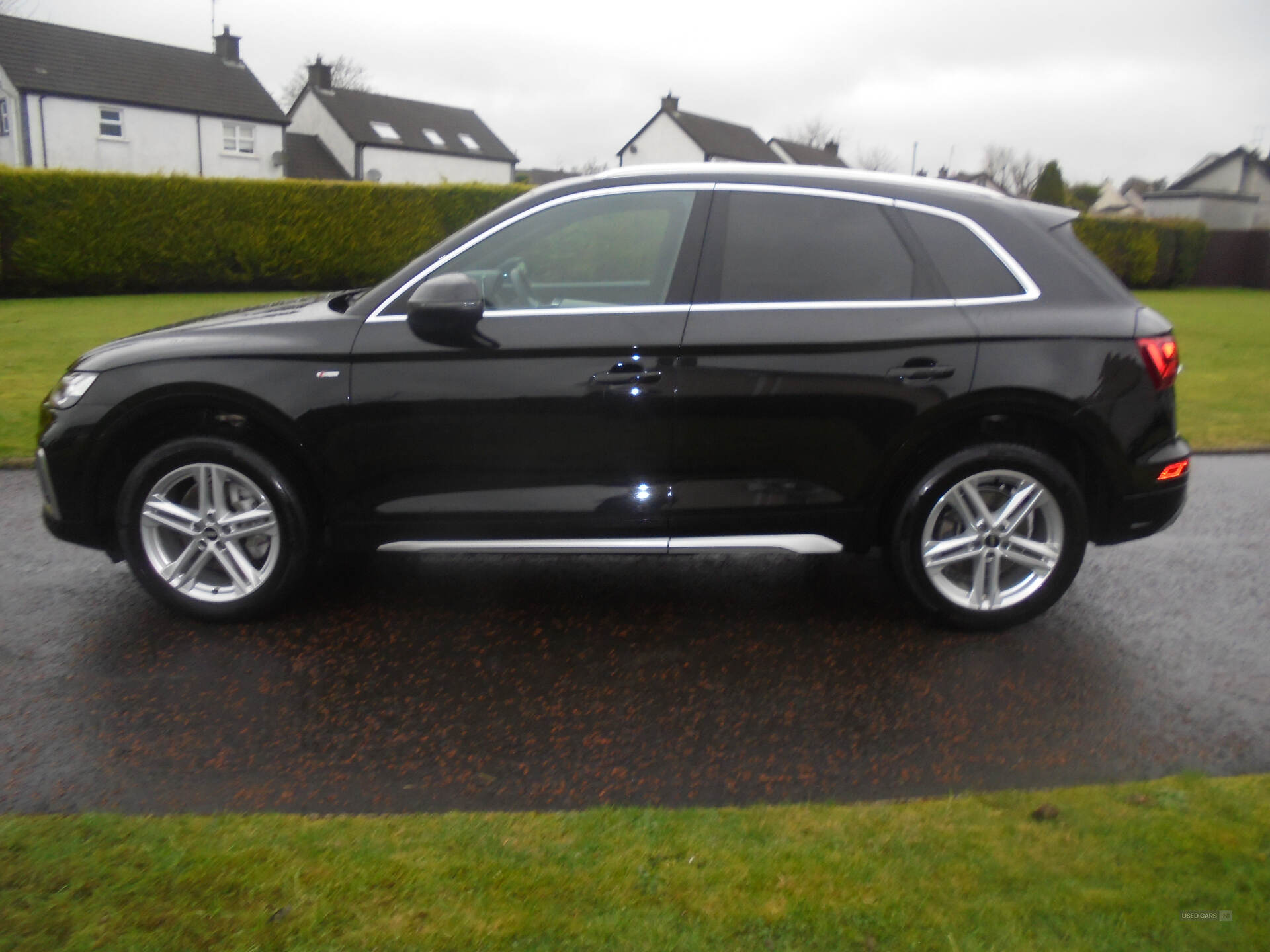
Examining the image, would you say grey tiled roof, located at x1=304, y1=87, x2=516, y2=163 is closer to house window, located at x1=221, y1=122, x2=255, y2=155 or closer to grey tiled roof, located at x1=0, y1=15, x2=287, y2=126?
grey tiled roof, located at x1=0, y1=15, x2=287, y2=126

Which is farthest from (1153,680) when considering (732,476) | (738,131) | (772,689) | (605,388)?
(738,131)

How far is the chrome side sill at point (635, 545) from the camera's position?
437 centimetres

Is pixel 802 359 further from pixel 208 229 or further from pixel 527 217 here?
pixel 208 229

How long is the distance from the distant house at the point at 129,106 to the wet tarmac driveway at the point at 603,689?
35.1m

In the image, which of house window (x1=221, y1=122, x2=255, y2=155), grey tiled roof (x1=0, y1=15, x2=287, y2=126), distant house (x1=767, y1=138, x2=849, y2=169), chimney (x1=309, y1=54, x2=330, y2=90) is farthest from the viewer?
distant house (x1=767, y1=138, x2=849, y2=169)

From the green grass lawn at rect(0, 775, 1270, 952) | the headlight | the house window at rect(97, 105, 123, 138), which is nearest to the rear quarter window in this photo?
the green grass lawn at rect(0, 775, 1270, 952)

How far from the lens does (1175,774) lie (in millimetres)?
3377

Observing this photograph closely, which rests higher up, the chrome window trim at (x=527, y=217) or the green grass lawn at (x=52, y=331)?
the chrome window trim at (x=527, y=217)

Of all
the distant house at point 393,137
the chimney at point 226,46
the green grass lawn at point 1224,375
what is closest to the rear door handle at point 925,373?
the green grass lawn at point 1224,375

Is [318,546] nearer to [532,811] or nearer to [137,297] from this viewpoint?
[532,811]

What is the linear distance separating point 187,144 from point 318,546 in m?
43.0

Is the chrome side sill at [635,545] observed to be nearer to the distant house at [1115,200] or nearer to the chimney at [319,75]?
the chimney at [319,75]

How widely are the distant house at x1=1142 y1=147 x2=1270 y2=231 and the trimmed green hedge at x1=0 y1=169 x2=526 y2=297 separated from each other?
27.8 meters

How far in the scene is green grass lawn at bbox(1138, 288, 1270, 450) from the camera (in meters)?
9.16
